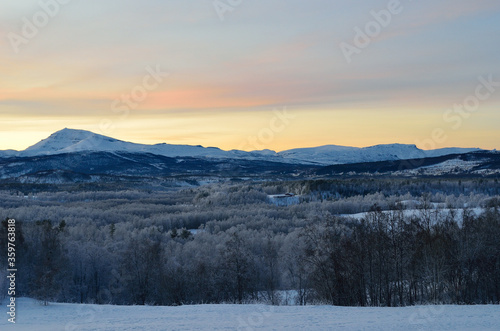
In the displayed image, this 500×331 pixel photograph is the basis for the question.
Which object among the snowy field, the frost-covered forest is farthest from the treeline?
the snowy field

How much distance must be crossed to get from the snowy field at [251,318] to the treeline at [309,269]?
4.69m

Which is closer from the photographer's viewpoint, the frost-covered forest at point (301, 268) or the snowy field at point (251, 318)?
the snowy field at point (251, 318)

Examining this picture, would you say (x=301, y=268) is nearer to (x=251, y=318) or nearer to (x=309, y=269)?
(x=309, y=269)

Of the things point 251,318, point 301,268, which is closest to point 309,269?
point 301,268

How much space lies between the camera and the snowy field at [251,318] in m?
17.4

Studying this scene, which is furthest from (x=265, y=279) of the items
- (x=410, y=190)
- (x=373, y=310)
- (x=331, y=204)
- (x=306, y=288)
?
(x=410, y=190)

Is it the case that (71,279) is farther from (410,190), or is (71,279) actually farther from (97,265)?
(410,190)

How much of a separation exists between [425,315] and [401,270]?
463 inches

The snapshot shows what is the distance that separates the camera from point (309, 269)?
32.4 m

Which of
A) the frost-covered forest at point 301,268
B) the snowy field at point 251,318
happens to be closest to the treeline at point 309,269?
the frost-covered forest at point 301,268

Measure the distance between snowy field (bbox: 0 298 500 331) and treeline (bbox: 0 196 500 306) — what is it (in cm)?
469

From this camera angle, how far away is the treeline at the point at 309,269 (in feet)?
96.6

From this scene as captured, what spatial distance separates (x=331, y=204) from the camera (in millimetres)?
102312

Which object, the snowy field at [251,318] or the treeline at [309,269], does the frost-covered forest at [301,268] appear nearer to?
the treeline at [309,269]
